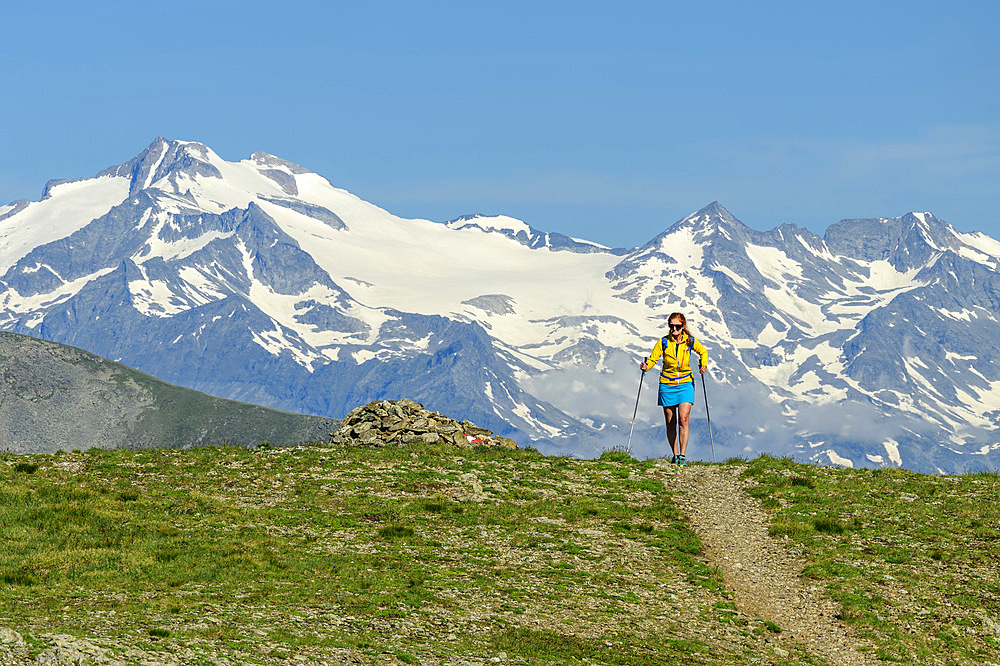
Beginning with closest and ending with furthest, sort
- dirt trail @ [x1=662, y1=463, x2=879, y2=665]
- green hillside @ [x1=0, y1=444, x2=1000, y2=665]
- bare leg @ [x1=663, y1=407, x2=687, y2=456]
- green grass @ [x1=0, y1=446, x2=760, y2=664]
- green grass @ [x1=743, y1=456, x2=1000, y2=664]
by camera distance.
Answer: green hillside @ [x1=0, y1=444, x2=1000, y2=665]
green grass @ [x1=0, y1=446, x2=760, y2=664]
dirt trail @ [x1=662, y1=463, x2=879, y2=665]
green grass @ [x1=743, y1=456, x2=1000, y2=664]
bare leg @ [x1=663, y1=407, x2=687, y2=456]

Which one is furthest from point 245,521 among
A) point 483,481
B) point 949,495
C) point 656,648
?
point 949,495

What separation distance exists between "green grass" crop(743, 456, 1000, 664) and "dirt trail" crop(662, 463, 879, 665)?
0.50m

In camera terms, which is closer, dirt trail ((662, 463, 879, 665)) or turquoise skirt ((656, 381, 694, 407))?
dirt trail ((662, 463, 879, 665))

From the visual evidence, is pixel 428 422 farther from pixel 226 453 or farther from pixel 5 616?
pixel 5 616

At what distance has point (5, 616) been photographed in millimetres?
21781

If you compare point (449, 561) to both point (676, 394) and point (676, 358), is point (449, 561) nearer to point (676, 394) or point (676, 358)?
point (676, 394)

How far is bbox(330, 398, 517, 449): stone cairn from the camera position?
46375mm

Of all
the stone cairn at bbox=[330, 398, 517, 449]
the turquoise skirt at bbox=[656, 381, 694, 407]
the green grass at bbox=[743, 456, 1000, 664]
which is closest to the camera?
the green grass at bbox=[743, 456, 1000, 664]

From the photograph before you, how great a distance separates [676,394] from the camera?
40562mm

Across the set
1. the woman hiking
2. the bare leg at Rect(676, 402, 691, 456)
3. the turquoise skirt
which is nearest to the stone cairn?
the bare leg at Rect(676, 402, 691, 456)

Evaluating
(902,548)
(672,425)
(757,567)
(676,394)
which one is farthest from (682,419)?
(902,548)

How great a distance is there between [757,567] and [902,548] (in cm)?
447

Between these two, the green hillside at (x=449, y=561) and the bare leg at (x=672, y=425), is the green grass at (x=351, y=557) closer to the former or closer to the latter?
the green hillside at (x=449, y=561)

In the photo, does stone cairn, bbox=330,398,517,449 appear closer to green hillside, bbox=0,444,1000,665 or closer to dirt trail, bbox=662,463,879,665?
green hillside, bbox=0,444,1000,665
